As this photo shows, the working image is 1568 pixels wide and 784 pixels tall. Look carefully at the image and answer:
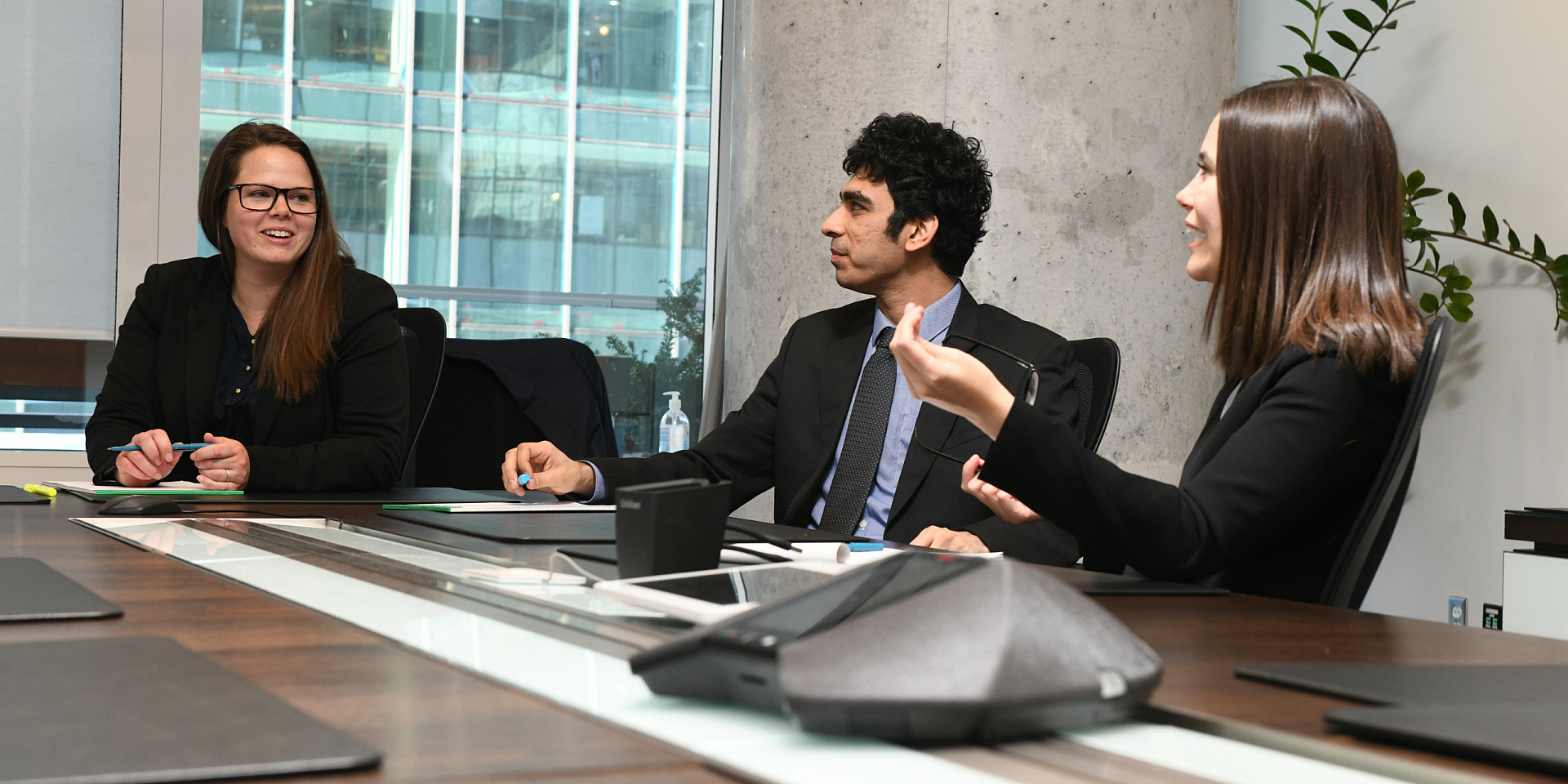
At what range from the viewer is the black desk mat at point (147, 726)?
0.49m

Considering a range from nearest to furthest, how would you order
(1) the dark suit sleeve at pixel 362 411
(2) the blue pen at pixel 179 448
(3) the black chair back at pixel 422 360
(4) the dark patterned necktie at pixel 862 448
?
(2) the blue pen at pixel 179 448 → (4) the dark patterned necktie at pixel 862 448 → (1) the dark suit sleeve at pixel 362 411 → (3) the black chair back at pixel 422 360

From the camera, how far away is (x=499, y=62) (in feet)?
14.7

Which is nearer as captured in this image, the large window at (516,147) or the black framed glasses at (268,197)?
the black framed glasses at (268,197)

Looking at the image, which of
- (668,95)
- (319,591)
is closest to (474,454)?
(668,95)

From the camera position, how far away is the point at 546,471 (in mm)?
2027

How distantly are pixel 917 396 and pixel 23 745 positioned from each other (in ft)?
3.35

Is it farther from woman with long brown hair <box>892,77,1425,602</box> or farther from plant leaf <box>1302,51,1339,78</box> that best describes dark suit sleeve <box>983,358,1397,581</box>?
plant leaf <box>1302,51,1339,78</box>

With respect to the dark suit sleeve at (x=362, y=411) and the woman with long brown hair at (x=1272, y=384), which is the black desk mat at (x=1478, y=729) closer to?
the woman with long brown hair at (x=1272, y=384)

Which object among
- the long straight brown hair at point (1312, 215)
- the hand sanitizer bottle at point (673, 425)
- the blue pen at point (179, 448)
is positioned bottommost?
the hand sanitizer bottle at point (673, 425)

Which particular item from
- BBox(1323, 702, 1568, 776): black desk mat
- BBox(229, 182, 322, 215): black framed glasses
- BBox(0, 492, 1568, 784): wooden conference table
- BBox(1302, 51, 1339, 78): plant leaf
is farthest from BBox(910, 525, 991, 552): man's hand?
BBox(1302, 51, 1339, 78): plant leaf

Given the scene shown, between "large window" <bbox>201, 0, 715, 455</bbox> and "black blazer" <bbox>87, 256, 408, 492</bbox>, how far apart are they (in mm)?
1583

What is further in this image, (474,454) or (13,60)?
(13,60)

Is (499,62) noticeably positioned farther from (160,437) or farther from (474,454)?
(160,437)

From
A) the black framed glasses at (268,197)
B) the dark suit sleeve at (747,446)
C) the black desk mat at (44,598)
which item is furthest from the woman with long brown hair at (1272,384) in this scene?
the black framed glasses at (268,197)
